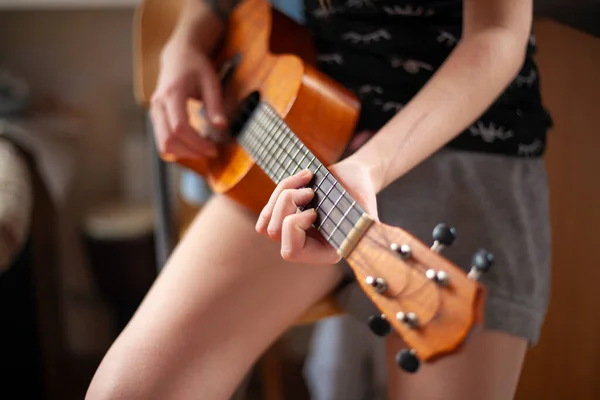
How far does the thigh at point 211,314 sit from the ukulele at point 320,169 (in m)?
0.06

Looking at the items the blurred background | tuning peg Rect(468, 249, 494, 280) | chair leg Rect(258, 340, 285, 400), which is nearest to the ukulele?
tuning peg Rect(468, 249, 494, 280)

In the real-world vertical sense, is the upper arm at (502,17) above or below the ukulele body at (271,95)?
above

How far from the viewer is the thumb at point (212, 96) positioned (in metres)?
0.72

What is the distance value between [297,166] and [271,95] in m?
0.15

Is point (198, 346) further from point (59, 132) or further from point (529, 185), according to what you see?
point (59, 132)

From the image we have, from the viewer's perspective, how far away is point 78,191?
164cm

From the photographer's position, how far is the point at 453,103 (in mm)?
528

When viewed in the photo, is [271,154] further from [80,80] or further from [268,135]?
[80,80]

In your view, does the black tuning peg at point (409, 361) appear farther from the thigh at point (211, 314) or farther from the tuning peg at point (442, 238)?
the thigh at point (211, 314)

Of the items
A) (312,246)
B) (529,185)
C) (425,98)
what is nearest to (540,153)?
(529,185)

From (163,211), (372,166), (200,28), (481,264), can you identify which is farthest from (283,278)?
(163,211)

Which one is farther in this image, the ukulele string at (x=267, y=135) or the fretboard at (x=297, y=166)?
the ukulele string at (x=267, y=135)

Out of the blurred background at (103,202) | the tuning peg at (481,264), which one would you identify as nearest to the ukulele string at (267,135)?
the tuning peg at (481,264)

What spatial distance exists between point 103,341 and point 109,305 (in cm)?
15
